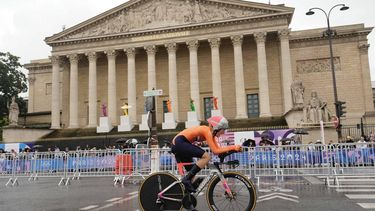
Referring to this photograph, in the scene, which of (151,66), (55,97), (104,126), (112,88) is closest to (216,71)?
(151,66)

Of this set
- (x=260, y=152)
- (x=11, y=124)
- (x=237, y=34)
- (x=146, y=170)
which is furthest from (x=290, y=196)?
(x=11, y=124)

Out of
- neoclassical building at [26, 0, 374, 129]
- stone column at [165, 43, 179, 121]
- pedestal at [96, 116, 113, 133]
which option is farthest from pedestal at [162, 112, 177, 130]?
pedestal at [96, 116, 113, 133]

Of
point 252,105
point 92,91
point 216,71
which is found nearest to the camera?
point 216,71

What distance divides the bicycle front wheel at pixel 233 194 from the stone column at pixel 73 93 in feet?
134

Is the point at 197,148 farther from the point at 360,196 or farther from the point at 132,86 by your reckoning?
the point at 132,86

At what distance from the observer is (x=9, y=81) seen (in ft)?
182

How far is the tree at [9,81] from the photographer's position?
181ft

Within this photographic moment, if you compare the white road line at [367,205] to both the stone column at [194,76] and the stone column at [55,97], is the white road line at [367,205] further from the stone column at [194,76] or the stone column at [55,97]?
the stone column at [55,97]

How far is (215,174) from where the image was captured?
593 cm

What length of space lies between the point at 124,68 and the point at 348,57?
91.2 ft

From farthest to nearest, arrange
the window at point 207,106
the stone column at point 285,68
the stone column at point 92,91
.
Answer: the window at point 207,106 < the stone column at point 92,91 < the stone column at point 285,68

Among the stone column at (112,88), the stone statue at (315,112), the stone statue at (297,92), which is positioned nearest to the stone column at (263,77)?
the stone statue at (297,92)

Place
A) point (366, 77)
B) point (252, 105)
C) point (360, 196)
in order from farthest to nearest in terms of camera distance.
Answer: point (252, 105), point (366, 77), point (360, 196)

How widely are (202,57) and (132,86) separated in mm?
9587
